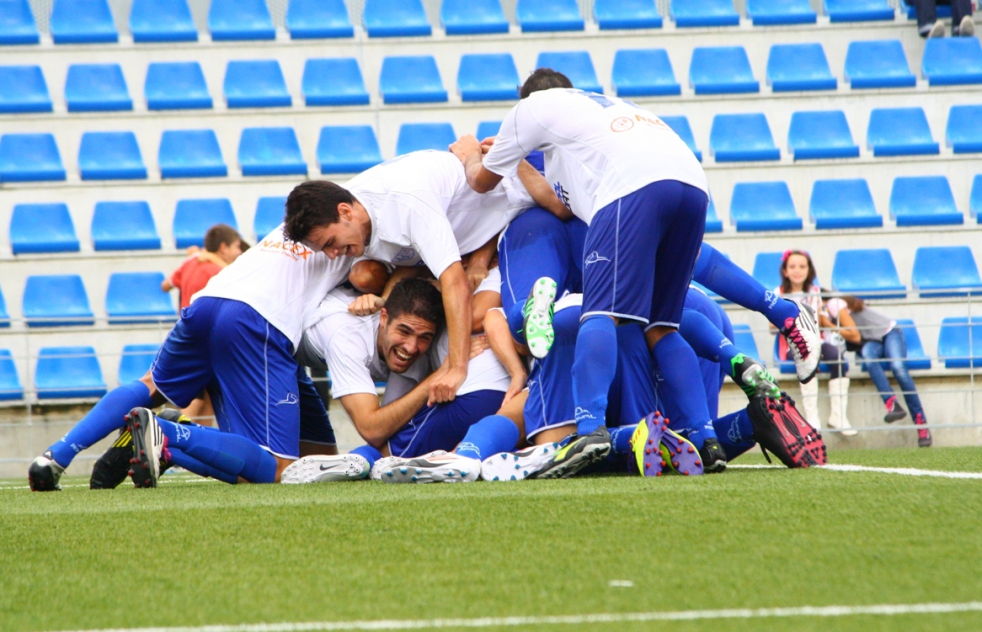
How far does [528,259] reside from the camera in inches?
150

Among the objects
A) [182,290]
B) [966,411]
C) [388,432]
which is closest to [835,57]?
[966,411]

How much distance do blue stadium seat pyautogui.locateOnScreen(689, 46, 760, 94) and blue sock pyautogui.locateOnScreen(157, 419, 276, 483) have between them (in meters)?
6.41

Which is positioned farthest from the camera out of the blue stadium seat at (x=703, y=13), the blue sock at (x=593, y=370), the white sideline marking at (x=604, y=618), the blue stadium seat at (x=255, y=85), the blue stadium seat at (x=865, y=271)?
the blue stadium seat at (x=703, y=13)

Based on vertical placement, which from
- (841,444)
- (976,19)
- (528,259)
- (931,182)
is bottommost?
Result: (841,444)

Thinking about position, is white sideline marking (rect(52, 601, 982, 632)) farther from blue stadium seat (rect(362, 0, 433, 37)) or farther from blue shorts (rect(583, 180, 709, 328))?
blue stadium seat (rect(362, 0, 433, 37))

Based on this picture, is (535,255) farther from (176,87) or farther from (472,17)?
(472,17)

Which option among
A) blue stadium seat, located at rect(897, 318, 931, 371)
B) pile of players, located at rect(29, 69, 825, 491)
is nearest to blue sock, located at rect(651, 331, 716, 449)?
pile of players, located at rect(29, 69, 825, 491)

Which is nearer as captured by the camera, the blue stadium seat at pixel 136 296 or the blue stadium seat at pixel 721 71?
the blue stadium seat at pixel 136 296

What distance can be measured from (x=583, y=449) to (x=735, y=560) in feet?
4.14

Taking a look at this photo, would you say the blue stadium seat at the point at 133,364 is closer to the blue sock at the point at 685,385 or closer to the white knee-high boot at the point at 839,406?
the white knee-high boot at the point at 839,406

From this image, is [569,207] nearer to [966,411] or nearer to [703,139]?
[966,411]

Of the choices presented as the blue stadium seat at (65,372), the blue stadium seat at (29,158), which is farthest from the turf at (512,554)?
the blue stadium seat at (29,158)

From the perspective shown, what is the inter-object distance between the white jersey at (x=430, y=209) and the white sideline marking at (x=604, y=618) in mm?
2278

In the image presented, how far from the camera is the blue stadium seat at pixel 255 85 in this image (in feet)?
29.6
